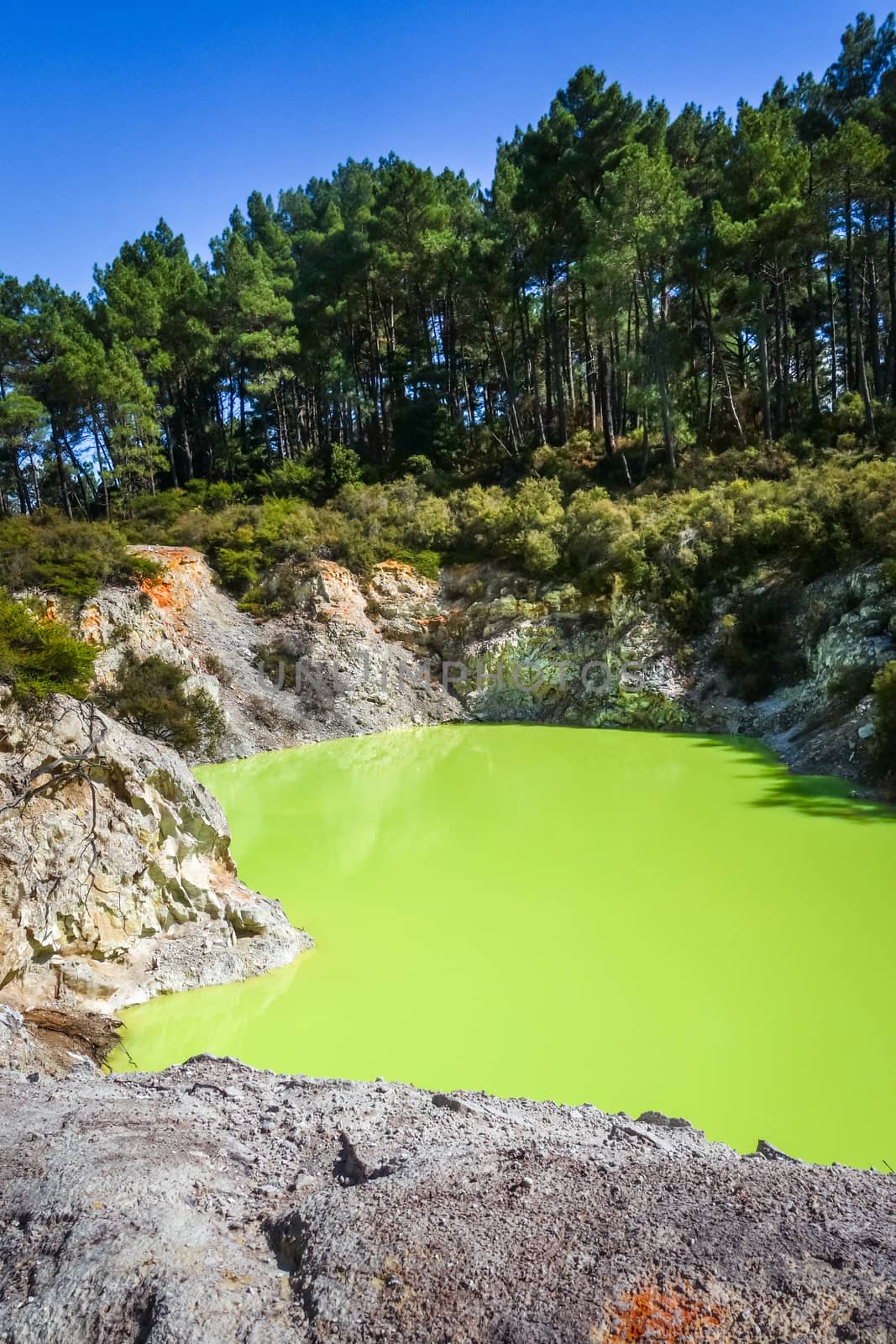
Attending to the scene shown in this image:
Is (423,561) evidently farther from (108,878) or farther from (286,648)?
(108,878)

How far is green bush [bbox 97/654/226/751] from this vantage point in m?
16.9

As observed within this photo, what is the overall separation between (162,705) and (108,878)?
10.6 metres

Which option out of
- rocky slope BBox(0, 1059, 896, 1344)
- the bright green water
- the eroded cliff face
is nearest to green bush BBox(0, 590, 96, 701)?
the eroded cliff face

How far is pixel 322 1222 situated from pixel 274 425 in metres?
37.9

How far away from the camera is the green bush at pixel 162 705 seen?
55.4ft

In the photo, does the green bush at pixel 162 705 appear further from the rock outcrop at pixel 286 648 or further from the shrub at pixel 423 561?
the shrub at pixel 423 561

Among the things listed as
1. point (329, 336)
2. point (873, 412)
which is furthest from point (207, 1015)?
point (329, 336)

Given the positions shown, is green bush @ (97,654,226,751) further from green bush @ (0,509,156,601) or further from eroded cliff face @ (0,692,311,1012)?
eroded cliff face @ (0,692,311,1012)

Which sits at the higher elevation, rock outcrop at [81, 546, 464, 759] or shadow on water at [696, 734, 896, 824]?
rock outcrop at [81, 546, 464, 759]

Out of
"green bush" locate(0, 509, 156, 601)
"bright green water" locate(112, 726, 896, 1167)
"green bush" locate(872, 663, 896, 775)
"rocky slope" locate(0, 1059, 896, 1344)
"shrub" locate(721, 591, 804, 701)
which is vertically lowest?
"bright green water" locate(112, 726, 896, 1167)

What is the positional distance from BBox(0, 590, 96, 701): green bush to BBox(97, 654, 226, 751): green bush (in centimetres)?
803

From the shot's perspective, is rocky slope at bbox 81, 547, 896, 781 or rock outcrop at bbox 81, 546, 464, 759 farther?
rock outcrop at bbox 81, 546, 464, 759

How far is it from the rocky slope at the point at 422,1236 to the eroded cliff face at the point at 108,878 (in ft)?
8.33

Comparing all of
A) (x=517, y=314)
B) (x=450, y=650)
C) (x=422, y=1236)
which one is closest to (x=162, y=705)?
(x=450, y=650)
